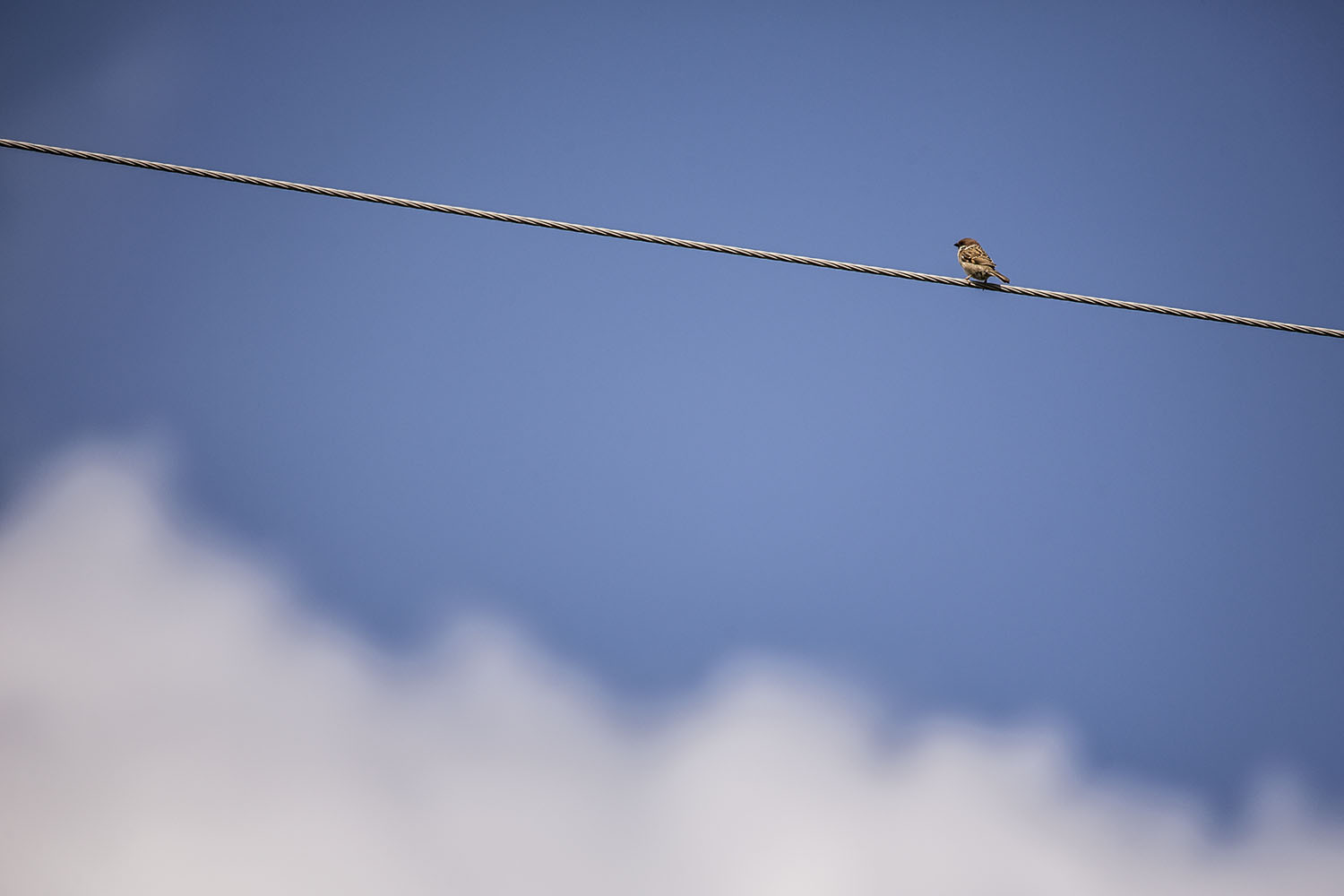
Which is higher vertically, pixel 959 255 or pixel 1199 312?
pixel 959 255

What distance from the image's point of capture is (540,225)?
6.32m

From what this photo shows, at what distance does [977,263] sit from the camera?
820 centimetres

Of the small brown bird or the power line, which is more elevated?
the small brown bird

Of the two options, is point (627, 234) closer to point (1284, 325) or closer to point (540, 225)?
point (540, 225)

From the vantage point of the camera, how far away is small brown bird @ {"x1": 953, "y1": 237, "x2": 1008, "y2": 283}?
320 inches

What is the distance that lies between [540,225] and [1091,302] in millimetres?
3253

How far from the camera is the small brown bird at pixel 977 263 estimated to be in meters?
8.13

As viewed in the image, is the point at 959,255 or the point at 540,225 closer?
the point at 540,225

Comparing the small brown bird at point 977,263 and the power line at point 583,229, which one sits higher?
the small brown bird at point 977,263

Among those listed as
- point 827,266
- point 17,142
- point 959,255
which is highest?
point 959,255

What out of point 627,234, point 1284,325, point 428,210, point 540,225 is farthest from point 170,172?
point 1284,325

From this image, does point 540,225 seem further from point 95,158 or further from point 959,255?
point 959,255

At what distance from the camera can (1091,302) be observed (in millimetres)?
6504

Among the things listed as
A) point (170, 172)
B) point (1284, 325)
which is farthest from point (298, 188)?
point (1284, 325)
